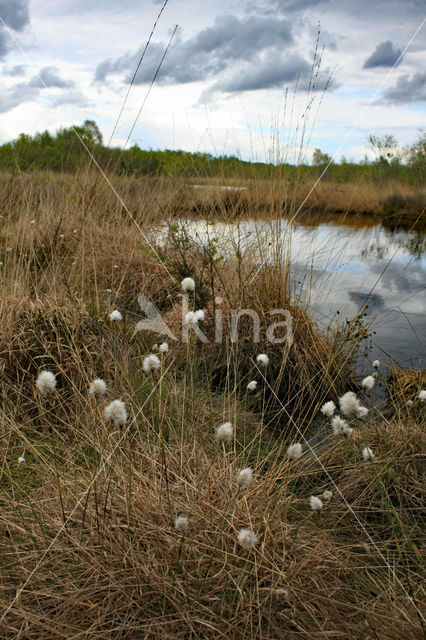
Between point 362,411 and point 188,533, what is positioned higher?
point 362,411

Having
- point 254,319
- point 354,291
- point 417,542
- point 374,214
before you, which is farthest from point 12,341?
point 374,214

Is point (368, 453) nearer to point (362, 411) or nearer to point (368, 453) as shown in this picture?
point (368, 453)

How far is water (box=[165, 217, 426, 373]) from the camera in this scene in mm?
3955

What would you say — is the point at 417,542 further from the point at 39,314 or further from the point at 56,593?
the point at 39,314

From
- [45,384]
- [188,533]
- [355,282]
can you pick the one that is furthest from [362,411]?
[355,282]

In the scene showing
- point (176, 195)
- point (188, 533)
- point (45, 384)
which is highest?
point (176, 195)

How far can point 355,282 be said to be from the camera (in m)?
6.04

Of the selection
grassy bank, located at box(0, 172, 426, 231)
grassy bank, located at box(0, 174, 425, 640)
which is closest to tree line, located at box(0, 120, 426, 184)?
grassy bank, located at box(0, 172, 426, 231)

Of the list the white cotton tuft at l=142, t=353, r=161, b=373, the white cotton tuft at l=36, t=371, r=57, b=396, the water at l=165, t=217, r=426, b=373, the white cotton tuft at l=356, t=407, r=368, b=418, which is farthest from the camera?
the water at l=165, t=217, r=426, b=373

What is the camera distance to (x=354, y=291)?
18.5 ft

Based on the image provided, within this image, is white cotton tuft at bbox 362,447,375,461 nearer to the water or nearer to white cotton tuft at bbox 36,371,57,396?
white cotton tuft at bbox 36,371,57,396

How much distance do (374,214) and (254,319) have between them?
11.5 meters

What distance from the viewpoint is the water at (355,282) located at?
3955 mm

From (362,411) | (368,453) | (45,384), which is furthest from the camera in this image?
(362,411)
